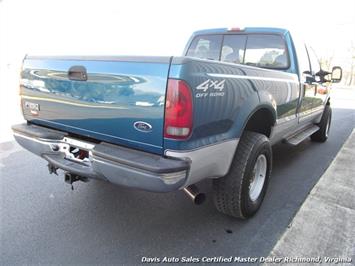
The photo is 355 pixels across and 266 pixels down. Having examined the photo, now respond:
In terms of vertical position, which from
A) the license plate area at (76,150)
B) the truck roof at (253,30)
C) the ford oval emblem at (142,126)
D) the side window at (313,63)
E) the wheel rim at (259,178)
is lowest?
the wheel rim at (259,178)

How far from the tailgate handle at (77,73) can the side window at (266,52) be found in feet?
8.10

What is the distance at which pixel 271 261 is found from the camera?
2.31 meters

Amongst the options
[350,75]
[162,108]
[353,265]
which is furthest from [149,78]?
[350,75]

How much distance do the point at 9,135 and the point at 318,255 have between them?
555 centimetres

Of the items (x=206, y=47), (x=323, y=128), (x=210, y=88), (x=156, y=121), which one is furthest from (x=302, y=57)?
(x=156, y=121)

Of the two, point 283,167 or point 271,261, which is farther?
point 283,167

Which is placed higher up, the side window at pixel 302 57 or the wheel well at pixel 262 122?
the side window at pixel 302 57

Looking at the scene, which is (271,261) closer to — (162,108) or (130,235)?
(130,235)

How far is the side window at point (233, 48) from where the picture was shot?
13.6 ft

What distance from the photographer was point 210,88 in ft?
6.98

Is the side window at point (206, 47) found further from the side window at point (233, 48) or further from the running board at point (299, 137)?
the running board at point (299, 137)

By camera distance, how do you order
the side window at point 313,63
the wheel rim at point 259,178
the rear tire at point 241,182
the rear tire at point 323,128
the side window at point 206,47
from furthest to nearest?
the rear tire at point 323,128 < the side window at point 313,63 < the side window at point 206,47 < the wheel rim at point 259,178 < the rear tire at point 241,182

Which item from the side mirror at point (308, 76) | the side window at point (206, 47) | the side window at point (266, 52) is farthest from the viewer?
the side window at point (206, 47)

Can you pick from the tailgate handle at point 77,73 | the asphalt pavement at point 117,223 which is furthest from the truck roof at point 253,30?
the tailgate handle at point 77,73
